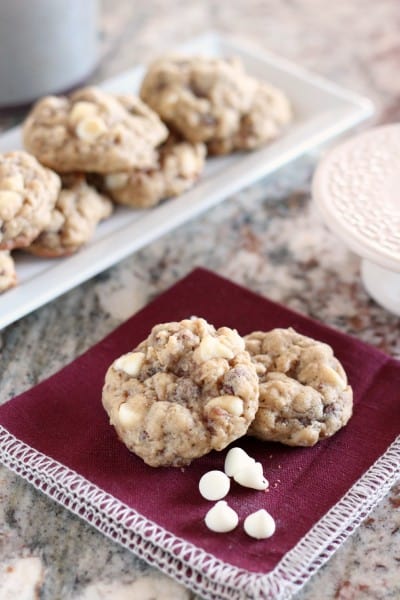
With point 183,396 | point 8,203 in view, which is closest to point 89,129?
point 8,203

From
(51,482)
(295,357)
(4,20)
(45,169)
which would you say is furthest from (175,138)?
(51,482)

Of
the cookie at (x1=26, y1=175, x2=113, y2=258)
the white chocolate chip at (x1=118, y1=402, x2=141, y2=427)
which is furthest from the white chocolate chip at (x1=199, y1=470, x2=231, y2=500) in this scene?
the cookie at (x1=26, y1=175, x2=113, y2=258)

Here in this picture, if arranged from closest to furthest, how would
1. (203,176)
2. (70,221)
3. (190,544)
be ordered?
1. (190,544)
2. (70,221)
3. (203,176)

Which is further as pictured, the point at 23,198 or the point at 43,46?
the point at 43,46

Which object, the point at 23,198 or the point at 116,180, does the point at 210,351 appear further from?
the point at 116,180

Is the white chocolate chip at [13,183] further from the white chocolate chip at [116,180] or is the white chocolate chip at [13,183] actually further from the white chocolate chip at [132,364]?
the white chocolate chip at [132,364]

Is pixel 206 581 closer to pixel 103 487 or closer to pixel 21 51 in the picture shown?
pixel 103 487
